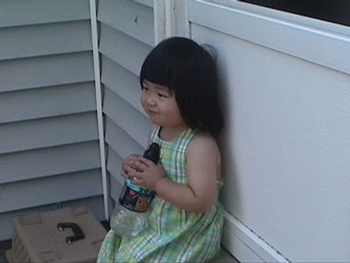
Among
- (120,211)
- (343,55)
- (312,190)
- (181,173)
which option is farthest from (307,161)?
(120,211)

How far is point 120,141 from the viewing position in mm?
3182

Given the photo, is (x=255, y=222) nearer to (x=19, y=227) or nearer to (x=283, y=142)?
(x=283, y=142)

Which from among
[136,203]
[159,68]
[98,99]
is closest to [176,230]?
[136,203]

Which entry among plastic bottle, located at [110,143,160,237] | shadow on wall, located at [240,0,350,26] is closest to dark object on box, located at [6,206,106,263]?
plastic bottle, located at [110,143,160,237]

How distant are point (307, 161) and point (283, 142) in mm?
117

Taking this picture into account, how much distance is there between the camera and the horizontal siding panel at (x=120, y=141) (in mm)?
3052

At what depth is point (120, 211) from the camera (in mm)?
2312

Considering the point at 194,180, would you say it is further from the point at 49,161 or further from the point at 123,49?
the point at 49,161

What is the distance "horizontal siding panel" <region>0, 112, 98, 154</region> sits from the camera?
10.6 feet

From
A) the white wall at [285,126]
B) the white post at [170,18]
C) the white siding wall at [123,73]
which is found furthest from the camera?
the white siding wall at [123,73]

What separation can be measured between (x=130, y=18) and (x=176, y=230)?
991 mm

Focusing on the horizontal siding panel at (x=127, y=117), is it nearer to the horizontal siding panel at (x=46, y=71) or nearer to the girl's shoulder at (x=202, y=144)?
the horizontal siding panel at (x=46, y=71)

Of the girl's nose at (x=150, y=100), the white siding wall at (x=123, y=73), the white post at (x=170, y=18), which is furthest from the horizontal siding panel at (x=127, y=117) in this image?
the girl's nose at (x=150, y=100)

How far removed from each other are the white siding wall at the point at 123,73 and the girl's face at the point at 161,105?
18.1 inches
